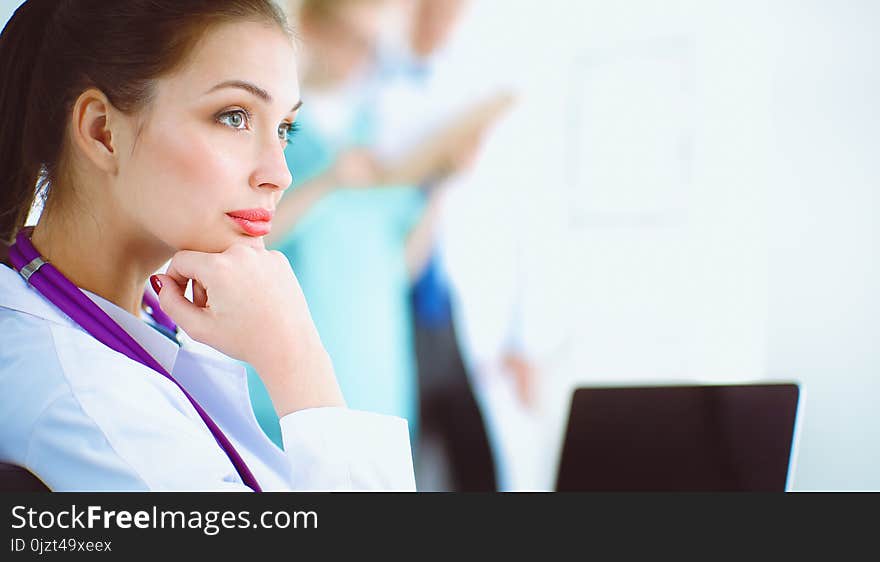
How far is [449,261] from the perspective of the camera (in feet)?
11.6

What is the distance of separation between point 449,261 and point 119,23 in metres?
2.69

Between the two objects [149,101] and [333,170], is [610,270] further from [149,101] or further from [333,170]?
[149,101]

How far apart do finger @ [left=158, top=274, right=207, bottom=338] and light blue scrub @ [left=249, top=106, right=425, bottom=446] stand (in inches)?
98.8

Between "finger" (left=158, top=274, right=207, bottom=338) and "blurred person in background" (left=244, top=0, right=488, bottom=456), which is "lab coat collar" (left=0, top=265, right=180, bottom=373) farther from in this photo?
"blurred person in background" (left=244, top=0, right=488, bottom=456)

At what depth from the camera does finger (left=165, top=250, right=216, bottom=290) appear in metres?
0.85

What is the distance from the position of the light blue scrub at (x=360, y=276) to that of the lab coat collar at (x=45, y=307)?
2.43 meters

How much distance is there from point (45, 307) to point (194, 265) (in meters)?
0.14

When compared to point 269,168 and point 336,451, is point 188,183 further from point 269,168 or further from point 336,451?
point 336,451

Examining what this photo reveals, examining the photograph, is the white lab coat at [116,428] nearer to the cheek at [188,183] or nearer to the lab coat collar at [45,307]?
the lab coat collar at [45,307]

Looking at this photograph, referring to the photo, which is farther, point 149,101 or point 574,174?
point 574,174

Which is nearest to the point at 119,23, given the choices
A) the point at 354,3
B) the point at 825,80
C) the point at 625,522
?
the point at 625,522

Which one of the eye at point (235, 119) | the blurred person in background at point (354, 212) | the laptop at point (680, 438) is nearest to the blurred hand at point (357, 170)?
the blurred person in background at point (354, 212)

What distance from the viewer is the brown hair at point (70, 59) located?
0.87m

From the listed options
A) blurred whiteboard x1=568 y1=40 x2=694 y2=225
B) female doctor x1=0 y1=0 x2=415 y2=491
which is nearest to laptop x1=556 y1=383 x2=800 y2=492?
female doctor x1=0 y1=0 x2=415 y2=491
